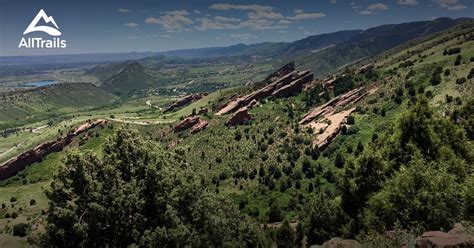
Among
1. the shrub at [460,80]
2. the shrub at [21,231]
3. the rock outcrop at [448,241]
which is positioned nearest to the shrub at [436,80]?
the shrub at [460,80]

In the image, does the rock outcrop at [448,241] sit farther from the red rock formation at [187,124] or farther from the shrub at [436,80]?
the red rock formation at [187,124]

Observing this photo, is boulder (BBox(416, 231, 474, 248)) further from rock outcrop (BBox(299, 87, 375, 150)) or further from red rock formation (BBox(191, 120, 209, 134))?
red rock formation (BBox(191, 120, 209, 134))

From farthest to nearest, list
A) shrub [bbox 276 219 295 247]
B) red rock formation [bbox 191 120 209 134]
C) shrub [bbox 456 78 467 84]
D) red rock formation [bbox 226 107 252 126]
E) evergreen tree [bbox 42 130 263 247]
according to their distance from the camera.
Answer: red rock formation [bbox 191 120 209 134] < red rock formation [bbox 226 107 252 126] < shrub [bbox 456 78 467 84] < shrub [bbox 276 219 295 247] < evergreen tree [bbox 42 130 263 247]

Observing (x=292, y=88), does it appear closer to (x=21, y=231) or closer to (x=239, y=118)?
(x=239, y=118)

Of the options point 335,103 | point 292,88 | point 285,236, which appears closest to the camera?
point 285,236

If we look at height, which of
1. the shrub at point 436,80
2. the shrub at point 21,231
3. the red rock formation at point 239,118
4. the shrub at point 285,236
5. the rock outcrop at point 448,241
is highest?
the shrub at point 436,80

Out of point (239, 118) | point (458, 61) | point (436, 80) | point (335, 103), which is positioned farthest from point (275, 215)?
point (458, 61)

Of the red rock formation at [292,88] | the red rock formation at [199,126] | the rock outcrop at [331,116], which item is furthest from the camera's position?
the red rock formation at [292,88]

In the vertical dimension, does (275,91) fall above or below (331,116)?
above

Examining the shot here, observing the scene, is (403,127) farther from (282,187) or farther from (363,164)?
(282,187)

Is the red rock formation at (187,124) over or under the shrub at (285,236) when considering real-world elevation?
over

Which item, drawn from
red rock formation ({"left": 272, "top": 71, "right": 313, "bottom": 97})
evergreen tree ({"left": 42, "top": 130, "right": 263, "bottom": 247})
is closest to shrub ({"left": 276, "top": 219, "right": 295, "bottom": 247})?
evergreen tree ({"left": 42, "top": 130, "right": 263, "bottom": 247})

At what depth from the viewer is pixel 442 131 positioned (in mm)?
55188

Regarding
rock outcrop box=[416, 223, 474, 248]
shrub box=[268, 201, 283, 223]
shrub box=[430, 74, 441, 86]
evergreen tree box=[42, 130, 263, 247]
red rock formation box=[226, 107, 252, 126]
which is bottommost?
shrub box=[268, 201, 283, 223]
